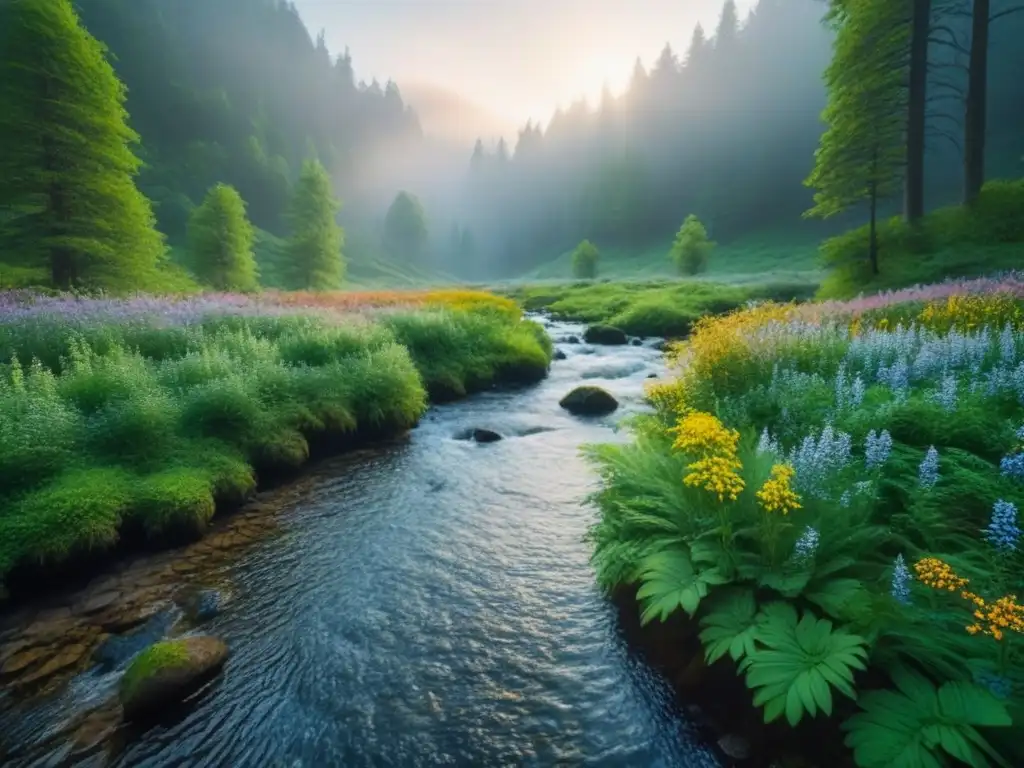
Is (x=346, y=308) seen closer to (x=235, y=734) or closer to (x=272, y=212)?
(x=235, y=734)

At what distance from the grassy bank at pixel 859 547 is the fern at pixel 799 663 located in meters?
0.01

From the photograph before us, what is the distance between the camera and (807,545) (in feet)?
12.5

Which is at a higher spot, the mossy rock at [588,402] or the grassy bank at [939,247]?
the grassy bank at [939,247]

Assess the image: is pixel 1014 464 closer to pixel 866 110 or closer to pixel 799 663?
pixel 799 663

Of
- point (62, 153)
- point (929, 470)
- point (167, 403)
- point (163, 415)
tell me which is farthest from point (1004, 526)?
point (62, 153)

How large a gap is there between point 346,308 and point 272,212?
114m

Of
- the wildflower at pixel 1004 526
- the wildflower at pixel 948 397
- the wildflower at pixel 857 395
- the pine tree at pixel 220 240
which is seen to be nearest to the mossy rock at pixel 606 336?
the wildflower at pixel 857 395

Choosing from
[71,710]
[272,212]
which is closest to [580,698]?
[71,710]

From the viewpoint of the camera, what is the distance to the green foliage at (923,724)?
2.52 meters

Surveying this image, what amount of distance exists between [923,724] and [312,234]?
51.3 meters

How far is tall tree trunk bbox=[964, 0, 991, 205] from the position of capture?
2008 cm

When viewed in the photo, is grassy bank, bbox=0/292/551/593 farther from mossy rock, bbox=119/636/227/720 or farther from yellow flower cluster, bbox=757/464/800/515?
yellow flower cluster, bbox=757/464/800/515

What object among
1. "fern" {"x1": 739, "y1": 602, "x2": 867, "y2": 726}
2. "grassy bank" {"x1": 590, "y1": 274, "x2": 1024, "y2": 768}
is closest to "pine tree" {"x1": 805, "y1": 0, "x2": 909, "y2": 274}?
"grassy bank" {"x1": 590, "y1": 274, "x2": 1024, "y2": 768}

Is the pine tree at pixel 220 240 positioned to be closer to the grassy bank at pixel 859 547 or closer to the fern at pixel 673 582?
the grassy bank at pixel 859 547
